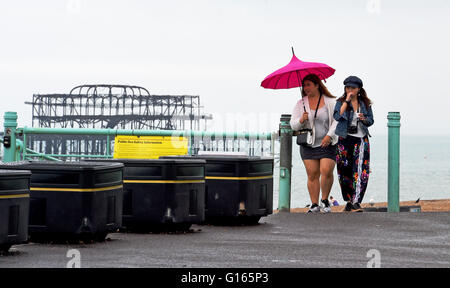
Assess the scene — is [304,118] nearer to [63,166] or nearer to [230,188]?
[230,188]

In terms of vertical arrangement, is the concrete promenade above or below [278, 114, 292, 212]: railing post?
below

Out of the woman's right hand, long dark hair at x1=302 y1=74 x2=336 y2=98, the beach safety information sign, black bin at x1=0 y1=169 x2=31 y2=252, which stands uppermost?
long dark hair at x1=302 y1=74 x2=336 y2=98

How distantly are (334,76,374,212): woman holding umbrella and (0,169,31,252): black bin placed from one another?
6.16m

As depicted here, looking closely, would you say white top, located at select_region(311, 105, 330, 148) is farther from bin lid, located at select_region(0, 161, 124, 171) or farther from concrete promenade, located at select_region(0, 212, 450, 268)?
bin lid, located at select_region(0, 161, 124, 171)

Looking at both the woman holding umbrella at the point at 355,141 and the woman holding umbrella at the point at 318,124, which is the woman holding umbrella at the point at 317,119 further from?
the woman holding umbrella at the point at 355,141

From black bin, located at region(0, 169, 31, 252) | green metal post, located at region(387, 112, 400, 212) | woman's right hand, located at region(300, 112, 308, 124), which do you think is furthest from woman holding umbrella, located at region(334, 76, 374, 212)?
black bin, located at region(0, 169, 31, 252)

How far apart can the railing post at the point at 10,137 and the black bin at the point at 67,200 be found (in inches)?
234

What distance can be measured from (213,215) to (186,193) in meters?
1.27

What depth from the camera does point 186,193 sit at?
1117 cm

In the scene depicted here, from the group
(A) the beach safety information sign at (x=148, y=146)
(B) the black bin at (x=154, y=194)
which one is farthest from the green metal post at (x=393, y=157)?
(B) the black bin at (x=154, y=194)

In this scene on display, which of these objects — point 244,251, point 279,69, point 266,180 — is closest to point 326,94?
point 279,69

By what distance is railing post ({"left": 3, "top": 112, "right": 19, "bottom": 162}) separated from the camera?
15.7 metres

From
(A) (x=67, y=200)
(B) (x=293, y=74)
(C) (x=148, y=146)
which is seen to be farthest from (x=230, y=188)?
(A) (x=67, y=200)
